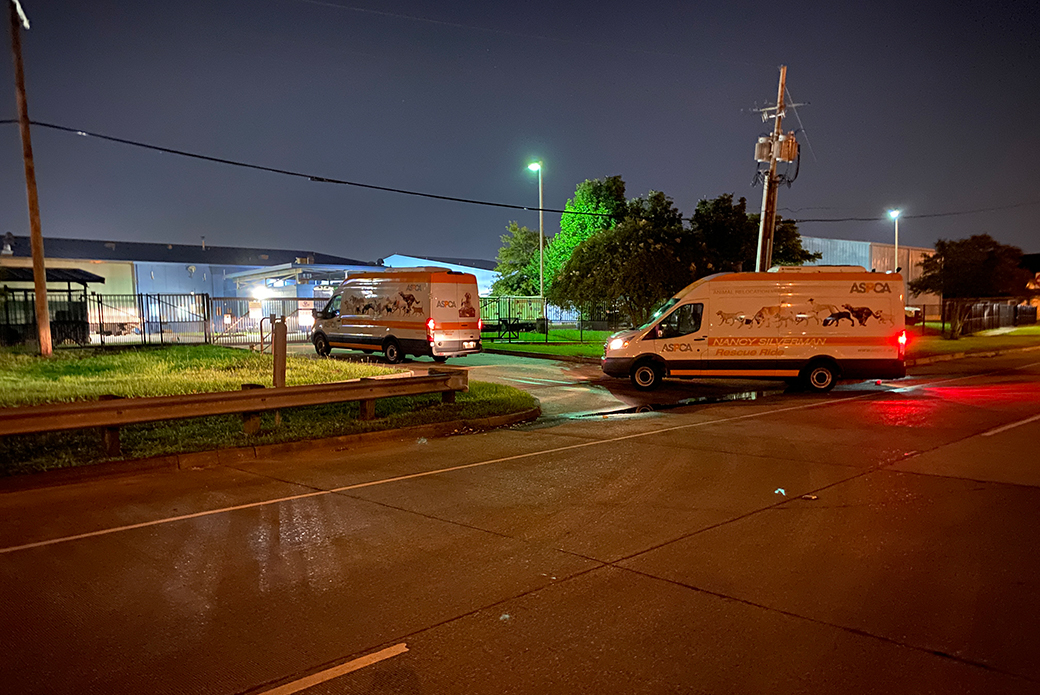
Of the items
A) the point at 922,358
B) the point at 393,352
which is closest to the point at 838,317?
the point at 922,358

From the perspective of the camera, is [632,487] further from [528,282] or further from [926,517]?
[528,282]

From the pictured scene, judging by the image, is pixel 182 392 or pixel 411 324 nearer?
pixel 182 392

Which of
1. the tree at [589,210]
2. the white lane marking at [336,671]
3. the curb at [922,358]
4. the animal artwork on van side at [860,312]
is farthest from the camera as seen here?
the tree at [589,210]

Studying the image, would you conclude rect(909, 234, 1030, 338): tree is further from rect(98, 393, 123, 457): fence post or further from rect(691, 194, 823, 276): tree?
rect(98, 393, 123, 457): fence post

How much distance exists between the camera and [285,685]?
356cm

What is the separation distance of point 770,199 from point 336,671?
1910 cm

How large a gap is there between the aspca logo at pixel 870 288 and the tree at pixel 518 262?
37572 mm

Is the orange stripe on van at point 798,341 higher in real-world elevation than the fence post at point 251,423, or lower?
higher

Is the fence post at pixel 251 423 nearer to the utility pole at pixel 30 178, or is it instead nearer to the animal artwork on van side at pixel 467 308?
the animal artwork on van side at pixel 467 308

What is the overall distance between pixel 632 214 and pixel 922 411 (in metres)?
20.6

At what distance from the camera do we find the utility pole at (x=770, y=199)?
1959 cm

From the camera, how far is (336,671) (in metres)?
3.69

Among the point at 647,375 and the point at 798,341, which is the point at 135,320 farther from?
the point at 798,341

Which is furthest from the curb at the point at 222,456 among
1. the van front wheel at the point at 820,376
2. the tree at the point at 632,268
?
the tree at the point at 632,268
